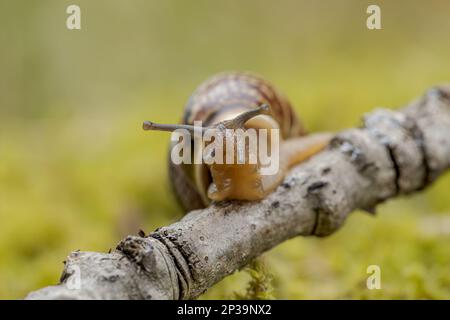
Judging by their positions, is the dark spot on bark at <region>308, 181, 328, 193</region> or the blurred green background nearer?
the dark spot on bark at <region>308, 181, 328, 193</region>

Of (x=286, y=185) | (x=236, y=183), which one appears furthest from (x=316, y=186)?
(x=236, y=183)

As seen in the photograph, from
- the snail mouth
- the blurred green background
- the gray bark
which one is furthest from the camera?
the blurred green background

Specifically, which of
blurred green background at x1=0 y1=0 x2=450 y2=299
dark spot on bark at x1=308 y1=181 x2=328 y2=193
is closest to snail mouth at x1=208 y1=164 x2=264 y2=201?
dark spot on bark at x1=308 y1=181 x2=328 y2=193

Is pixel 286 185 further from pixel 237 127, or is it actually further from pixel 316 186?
pixel 237 127

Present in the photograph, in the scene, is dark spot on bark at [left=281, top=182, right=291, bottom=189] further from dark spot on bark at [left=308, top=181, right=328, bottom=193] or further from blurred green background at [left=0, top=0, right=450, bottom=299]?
blurred green background at [left=0, top=0, right=450, bottom=299]

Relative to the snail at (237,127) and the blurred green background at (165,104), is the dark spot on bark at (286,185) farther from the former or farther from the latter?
the blurred green background at (165,104)

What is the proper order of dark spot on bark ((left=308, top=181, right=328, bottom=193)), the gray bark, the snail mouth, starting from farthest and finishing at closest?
1. dark spot on bark ((left=308, top=181, right=328, bottom=193))
2. the snail mouth
3. the gray bark
